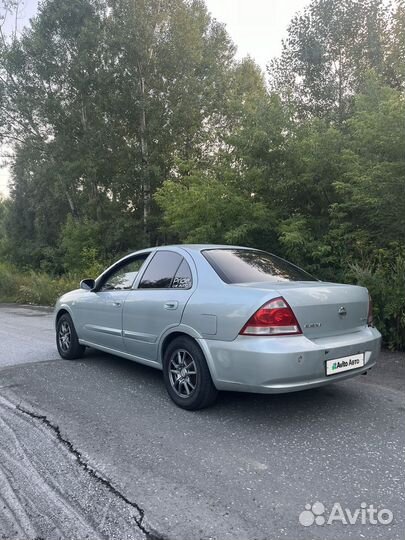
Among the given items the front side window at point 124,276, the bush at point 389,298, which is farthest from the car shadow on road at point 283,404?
the bush at point 389,298

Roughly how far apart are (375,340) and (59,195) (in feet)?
68.9

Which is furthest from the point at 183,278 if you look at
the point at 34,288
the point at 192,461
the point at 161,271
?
the point at 34,288

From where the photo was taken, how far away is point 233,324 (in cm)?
346

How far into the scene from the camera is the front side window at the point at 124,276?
4906 millimetres

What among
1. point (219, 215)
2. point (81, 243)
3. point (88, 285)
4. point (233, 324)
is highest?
point (81, 243)

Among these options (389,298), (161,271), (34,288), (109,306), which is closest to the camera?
(161,271)

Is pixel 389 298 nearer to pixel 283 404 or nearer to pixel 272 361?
pixel 283 404

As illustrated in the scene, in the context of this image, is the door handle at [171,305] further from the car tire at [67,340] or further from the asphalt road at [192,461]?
the car tire at [67,340]

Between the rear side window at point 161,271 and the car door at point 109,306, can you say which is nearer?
the rear side window at point 161,271

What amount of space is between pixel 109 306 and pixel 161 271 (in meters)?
0.94

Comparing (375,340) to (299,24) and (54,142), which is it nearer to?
(299,24)

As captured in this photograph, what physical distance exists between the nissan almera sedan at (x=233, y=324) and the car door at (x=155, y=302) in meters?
0.01

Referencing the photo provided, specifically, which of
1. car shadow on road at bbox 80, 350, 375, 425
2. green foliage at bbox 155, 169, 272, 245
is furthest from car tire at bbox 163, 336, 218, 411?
green foliage at bbox 155, 169, 272, 245

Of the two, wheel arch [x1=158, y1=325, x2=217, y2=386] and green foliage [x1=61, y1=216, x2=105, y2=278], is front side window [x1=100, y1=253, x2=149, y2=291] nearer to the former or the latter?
wheel arch [x1=158, y1=325, x2=217, y2=386]
